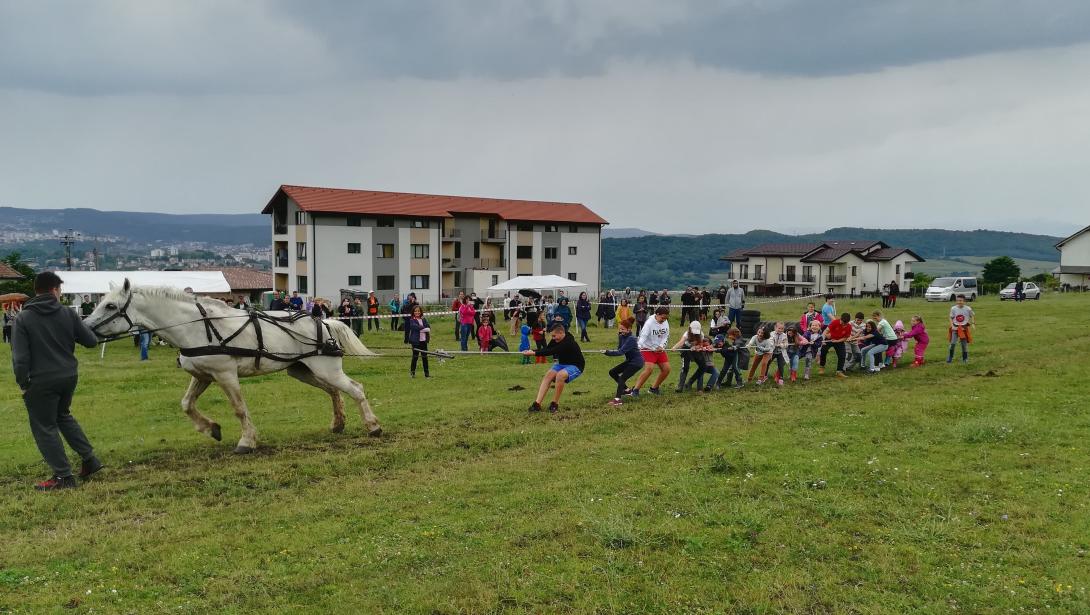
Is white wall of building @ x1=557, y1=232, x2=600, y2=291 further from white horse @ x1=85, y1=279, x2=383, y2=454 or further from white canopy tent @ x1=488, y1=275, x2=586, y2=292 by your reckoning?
white horse @ x1=85, y1=279, x2=383, y2=454

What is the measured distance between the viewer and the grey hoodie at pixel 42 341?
8305 mm

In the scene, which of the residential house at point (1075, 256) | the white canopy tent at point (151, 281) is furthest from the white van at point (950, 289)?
the white canopy tent at point (151, 281)

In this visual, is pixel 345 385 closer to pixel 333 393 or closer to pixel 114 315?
pixel 333 393

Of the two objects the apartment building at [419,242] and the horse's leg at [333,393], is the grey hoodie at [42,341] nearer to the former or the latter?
the horse's leg at [333,393]

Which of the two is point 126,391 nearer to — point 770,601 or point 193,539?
point 193,539

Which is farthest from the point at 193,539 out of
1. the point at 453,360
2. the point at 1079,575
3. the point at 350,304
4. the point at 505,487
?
the point at 350,304

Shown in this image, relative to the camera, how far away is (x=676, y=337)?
93.8 ft

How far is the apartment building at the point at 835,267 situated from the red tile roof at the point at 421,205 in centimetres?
1858

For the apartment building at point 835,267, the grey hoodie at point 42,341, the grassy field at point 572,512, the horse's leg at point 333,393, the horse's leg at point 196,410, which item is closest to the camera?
the grassy field at point 572,512

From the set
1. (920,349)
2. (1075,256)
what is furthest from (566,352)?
(1075,256)

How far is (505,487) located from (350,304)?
71.5ft

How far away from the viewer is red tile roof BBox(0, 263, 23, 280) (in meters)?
76.3

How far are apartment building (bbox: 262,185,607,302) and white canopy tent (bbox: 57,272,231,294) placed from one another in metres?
25.2

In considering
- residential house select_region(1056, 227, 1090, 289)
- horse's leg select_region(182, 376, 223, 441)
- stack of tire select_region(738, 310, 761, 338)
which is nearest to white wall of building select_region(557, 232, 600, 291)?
residential house select_region(1056, 227, 1090, 289)
